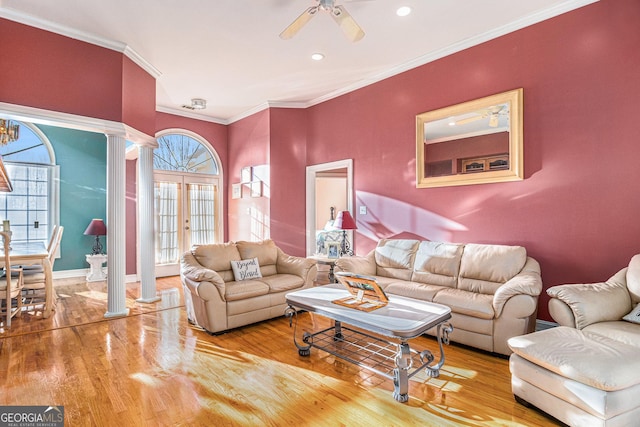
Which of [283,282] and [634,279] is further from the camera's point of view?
[283,282]

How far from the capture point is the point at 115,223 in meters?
4.09

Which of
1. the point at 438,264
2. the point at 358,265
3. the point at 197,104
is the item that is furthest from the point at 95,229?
the point at 438,264

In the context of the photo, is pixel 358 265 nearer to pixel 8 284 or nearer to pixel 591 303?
pixel 591 303

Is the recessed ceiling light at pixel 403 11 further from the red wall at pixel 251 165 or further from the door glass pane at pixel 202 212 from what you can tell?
the door glass pane at pixel 202 212

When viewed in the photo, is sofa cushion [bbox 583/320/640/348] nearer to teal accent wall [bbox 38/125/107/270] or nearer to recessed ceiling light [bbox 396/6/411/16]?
recessed ceiling light [bbox 396/6/411/16]

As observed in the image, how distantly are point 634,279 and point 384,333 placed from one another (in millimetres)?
2042

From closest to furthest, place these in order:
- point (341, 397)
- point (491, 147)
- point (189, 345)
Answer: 1. point (341, 397)
2. point (189, 345)
3. point (491, 147)

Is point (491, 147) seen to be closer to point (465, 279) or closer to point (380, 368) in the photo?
point (465, 279)

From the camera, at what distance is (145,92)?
459cm

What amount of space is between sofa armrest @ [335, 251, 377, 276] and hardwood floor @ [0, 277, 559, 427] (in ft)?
3.25

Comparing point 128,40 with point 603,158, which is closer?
point 603,158

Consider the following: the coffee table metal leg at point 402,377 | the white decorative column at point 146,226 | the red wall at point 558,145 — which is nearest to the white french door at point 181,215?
the white decorative column at point 146,226

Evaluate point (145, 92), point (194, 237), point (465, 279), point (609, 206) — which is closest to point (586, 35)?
point (609, 206)

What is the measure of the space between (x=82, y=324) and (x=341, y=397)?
10.6 feet
